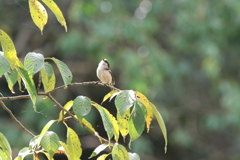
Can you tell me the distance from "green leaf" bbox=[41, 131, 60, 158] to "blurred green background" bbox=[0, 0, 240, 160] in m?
3.65

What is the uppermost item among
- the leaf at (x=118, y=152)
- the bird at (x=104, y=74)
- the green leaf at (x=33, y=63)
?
the green leaf at (x=33, y=63)

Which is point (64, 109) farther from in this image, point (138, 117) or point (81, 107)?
point (138, 117)

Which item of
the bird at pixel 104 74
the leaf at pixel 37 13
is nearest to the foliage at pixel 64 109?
the leaf at pixel 37 13

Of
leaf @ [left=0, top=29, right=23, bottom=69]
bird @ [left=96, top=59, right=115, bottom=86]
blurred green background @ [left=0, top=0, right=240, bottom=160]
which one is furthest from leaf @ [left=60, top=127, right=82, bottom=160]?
blurred green background @ [left=0, top=0, right=240, bottom=160]

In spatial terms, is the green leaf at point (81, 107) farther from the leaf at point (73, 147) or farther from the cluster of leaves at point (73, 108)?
the leaf at point (73, 147)

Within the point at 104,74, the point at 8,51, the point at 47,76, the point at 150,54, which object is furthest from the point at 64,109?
the point at 150,54

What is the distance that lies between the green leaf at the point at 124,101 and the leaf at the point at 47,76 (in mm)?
191


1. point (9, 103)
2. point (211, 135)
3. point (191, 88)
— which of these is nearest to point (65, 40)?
point (9, 103)

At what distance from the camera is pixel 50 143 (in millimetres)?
1075

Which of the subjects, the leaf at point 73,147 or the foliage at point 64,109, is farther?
the leaf at point 73,147

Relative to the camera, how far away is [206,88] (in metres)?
7.57

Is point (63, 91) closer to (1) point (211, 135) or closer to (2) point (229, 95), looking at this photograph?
(2) point (229, 95)

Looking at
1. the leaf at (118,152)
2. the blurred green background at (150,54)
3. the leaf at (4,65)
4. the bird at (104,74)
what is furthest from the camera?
the blurred green background at (150,54)

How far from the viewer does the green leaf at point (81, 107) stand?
3.44 ft
